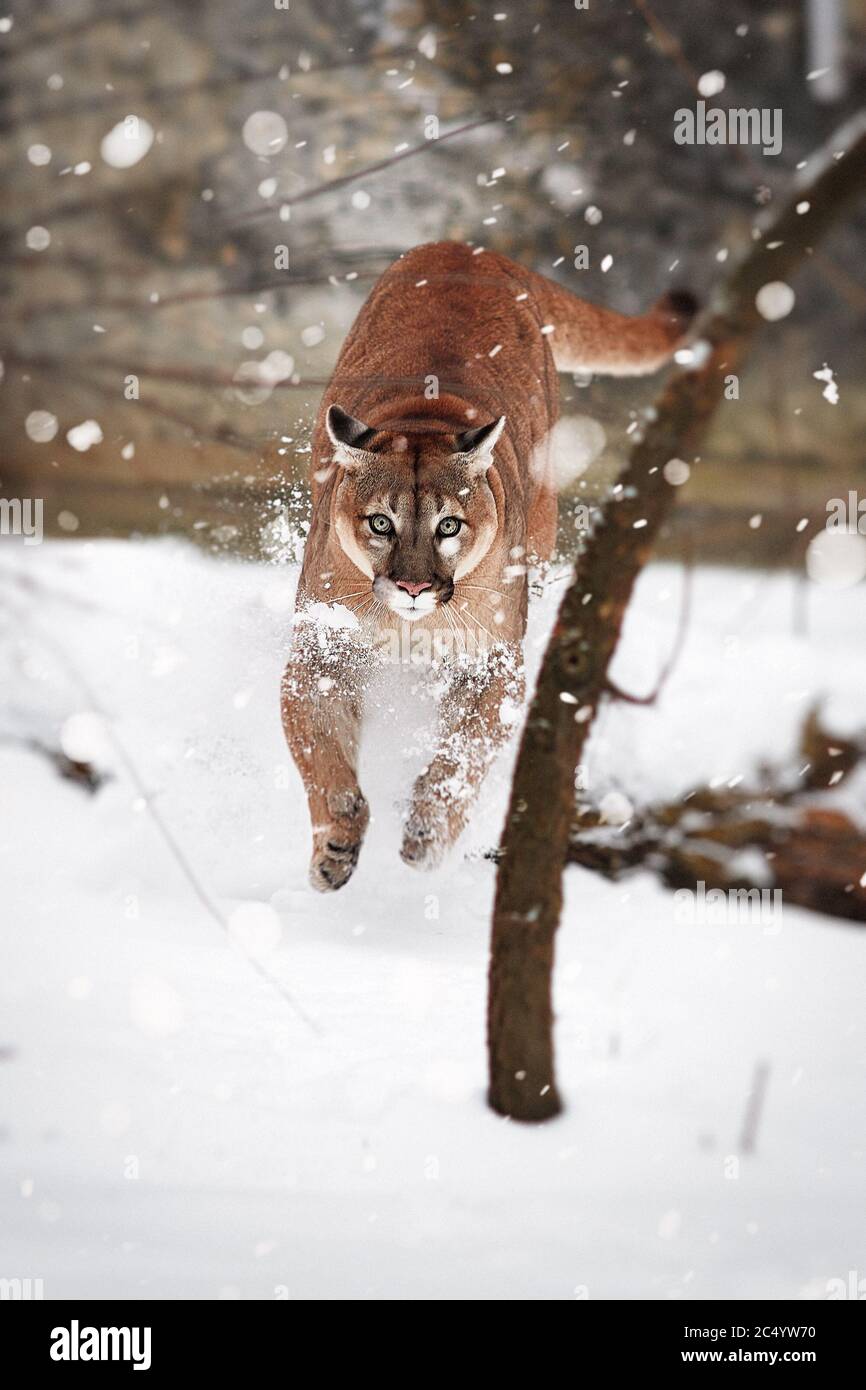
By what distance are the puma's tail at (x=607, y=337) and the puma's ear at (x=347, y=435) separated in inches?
21.5

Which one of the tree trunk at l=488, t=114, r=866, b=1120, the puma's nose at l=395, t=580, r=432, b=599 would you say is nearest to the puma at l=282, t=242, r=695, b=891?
the puma's nose at l=395, t=580, r=432, b=599

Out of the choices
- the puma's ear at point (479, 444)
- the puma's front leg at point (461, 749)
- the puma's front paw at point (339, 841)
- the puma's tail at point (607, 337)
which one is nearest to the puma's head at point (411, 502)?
the puma's ear at point (479, 444)

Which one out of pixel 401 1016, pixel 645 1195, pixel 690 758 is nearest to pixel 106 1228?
pixel 401 1016

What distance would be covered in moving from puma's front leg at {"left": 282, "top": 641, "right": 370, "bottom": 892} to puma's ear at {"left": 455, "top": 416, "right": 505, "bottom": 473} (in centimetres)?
31

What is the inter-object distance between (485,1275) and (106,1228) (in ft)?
1.75

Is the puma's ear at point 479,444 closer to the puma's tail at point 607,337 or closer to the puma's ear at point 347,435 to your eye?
the puma's ear at point 347,435

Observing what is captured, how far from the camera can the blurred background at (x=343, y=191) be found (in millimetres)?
1884

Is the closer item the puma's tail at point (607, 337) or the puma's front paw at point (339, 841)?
the puma's front paw at point (339, 841)

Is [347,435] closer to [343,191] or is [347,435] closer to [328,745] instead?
[328,745]

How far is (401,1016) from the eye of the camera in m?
1.59

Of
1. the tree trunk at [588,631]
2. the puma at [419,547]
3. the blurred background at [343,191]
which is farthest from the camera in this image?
the blurred background at [343,191]

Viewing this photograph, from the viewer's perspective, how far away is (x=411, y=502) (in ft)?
4.88

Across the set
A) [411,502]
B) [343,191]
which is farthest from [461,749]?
[343,191]

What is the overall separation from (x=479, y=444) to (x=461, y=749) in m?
0.42
